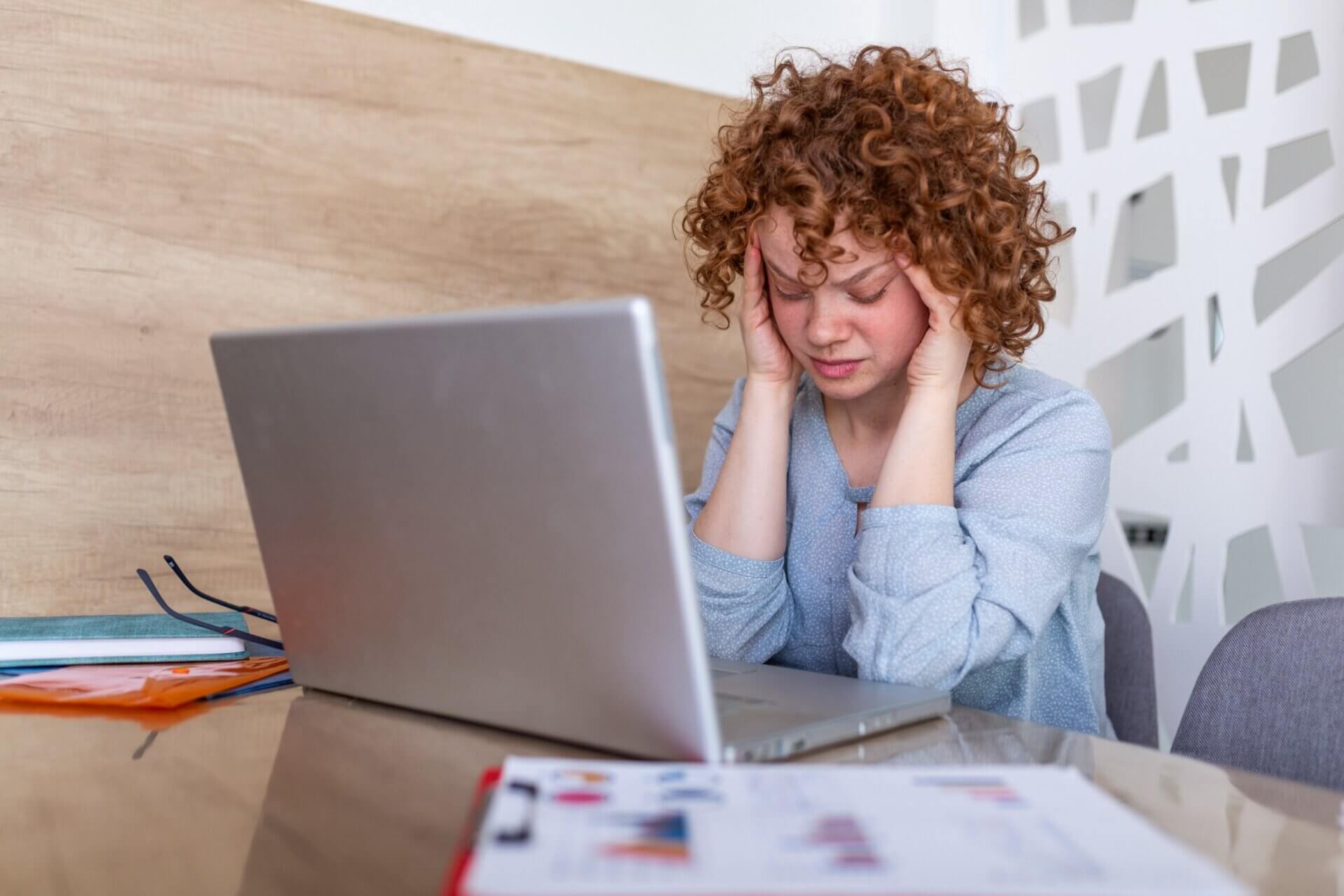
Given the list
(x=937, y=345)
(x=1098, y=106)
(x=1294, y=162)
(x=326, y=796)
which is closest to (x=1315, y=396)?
(x=1294, y=162)

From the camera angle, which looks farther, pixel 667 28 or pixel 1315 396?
pixel 667 28

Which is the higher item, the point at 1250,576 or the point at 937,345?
the point at 937,345

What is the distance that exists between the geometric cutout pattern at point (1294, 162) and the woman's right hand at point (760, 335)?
887 mm

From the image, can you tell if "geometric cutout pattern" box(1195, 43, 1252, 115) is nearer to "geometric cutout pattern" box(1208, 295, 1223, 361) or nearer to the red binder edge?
"geometric cutout pattern" box(1208, 295, 1223, 361)

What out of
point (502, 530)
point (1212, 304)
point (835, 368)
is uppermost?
point (1212, 304)

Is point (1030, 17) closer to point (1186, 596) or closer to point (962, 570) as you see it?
point (1186, 596)

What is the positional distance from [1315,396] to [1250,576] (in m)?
0.27

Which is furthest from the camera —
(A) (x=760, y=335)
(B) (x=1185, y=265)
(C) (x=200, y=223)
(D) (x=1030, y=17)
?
(D) (x=1030, y=17)

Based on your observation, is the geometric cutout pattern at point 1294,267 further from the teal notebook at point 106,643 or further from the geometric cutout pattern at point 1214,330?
the teal notebook at point 106,643

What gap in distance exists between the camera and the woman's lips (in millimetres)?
1178

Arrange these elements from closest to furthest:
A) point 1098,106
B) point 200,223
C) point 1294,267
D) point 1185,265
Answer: point 200,223 → point 1294,267 → point 1185,265 → point 1098,106

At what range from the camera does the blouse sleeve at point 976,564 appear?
0.96m

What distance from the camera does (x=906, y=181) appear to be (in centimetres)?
111

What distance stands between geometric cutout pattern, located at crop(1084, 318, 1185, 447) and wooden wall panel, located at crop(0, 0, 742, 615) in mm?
885
